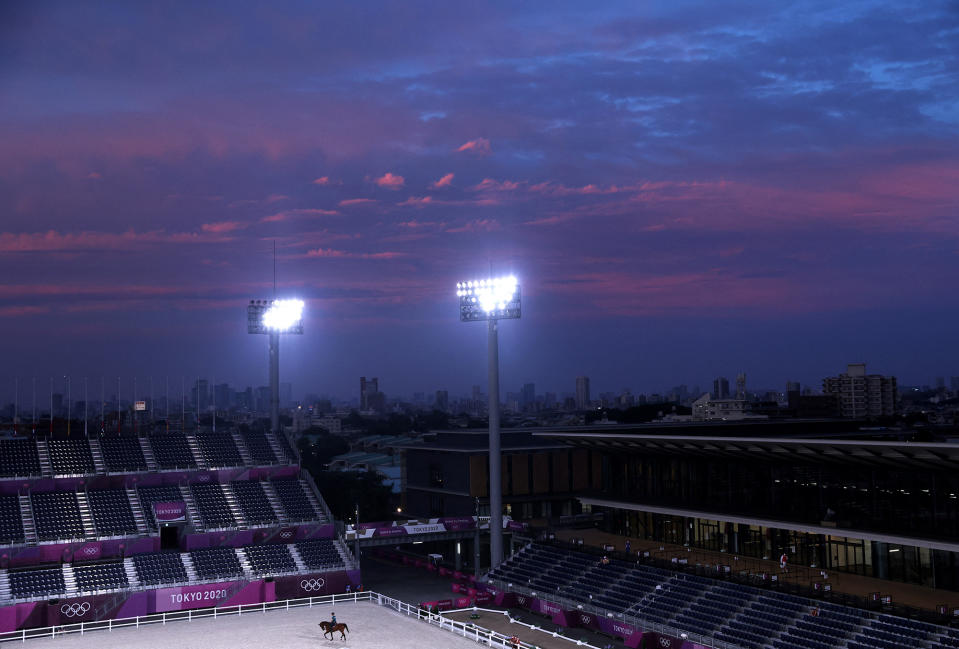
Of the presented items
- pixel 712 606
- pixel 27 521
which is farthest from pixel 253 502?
pixel 712 606

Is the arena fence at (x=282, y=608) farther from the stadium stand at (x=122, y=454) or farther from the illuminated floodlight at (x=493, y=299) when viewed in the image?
the illuminated floodlight at (x=493, y=299)

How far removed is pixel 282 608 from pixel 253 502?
10.3m

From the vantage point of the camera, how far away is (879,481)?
149ft

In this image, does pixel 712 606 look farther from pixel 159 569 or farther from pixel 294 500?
pixel 159 569

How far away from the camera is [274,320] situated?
72438 millimetres

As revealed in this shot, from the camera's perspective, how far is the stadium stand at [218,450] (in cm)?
6769

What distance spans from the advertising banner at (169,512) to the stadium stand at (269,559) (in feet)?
15.8

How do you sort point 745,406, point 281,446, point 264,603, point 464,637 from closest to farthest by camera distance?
point 464,637 < point 264,603 < point 281,446 < point 745,406

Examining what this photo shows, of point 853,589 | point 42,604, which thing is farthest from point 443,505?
point 853,589

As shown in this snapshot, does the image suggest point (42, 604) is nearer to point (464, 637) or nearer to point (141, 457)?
point (141, 457)

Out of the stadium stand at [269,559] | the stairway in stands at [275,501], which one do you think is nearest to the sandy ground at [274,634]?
the stadium stand at [269,559]

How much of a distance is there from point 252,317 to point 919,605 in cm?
4984

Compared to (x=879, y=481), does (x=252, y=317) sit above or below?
above

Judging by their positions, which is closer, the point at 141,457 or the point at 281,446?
the point at 141,457
